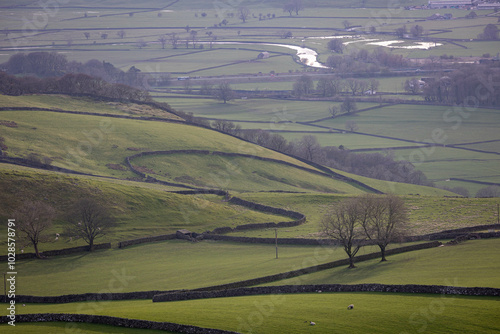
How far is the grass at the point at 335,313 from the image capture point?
31.0 m

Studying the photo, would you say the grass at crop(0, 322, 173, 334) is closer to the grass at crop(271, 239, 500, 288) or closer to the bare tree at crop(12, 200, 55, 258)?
the grass at crop(271, 239, 500, 288)

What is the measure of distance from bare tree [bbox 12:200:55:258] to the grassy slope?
183 centimetres

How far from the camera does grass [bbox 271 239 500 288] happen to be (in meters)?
38.4

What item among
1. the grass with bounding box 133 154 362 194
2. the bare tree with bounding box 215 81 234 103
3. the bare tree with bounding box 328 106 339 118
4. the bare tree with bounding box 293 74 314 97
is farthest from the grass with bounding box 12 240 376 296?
the bare tree with bounding box 293 74 314 97

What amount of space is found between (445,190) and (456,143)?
3225 centimetres

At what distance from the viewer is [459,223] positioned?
58.8 metres

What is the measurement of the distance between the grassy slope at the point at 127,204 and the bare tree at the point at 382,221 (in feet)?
60.1

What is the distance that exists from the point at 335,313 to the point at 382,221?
18.7 meters

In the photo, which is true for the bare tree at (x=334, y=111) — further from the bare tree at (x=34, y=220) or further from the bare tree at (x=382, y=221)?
the bare tree at (x=34, y=220)

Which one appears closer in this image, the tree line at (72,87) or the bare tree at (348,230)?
the bare tree at (348,230)

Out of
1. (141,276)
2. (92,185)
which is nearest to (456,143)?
(92,185)

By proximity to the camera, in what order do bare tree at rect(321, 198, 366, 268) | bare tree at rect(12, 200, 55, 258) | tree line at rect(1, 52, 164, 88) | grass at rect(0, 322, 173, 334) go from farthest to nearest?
tree line at rect(1, 52, 164, 88)
bare tree at rect(12, 200, 55, 258)
bare tree at rect(321, 198, 366, 268)
grass at rect(0, 322, 173, 334)

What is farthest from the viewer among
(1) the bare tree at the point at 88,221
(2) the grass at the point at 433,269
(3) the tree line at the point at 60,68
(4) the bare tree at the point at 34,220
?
(3) the tree line at the point at 60,68

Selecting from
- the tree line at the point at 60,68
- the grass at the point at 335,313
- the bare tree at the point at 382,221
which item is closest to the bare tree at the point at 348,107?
the tree line at the point at 60,68
